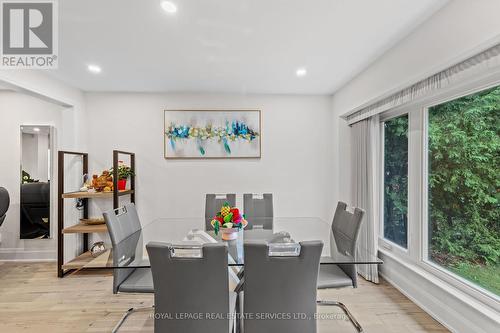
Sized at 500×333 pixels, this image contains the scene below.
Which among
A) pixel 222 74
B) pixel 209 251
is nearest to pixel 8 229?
pixel 222 74

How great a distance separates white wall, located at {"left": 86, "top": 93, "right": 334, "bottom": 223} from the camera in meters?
3.84

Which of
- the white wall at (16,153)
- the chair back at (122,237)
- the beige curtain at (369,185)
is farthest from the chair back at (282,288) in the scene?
the white wall at (16,153)

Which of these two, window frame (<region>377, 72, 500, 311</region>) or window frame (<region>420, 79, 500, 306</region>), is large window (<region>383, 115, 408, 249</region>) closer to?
window frame (<region>377, 72, 500, 311</region>)

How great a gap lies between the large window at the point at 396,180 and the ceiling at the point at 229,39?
83 centimetres

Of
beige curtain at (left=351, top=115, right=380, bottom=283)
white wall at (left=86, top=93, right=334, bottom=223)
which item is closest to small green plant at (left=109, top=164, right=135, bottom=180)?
white wall at (left=86, top=93, right=334, bottom=223)

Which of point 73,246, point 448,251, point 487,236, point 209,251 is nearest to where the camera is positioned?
point 209,251

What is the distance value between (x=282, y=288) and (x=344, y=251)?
2.55 ft

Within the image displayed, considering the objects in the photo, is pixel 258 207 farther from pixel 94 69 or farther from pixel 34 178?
pixel 34 178

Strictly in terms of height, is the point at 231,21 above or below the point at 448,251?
above

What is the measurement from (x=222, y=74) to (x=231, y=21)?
1.13m

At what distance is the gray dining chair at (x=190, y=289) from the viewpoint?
4.42 ft

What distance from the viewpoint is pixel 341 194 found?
3.80 m

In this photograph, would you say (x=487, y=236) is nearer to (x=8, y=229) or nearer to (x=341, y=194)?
(x=341, y=194)

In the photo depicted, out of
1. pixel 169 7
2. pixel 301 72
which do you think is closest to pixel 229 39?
pixel 169 7
